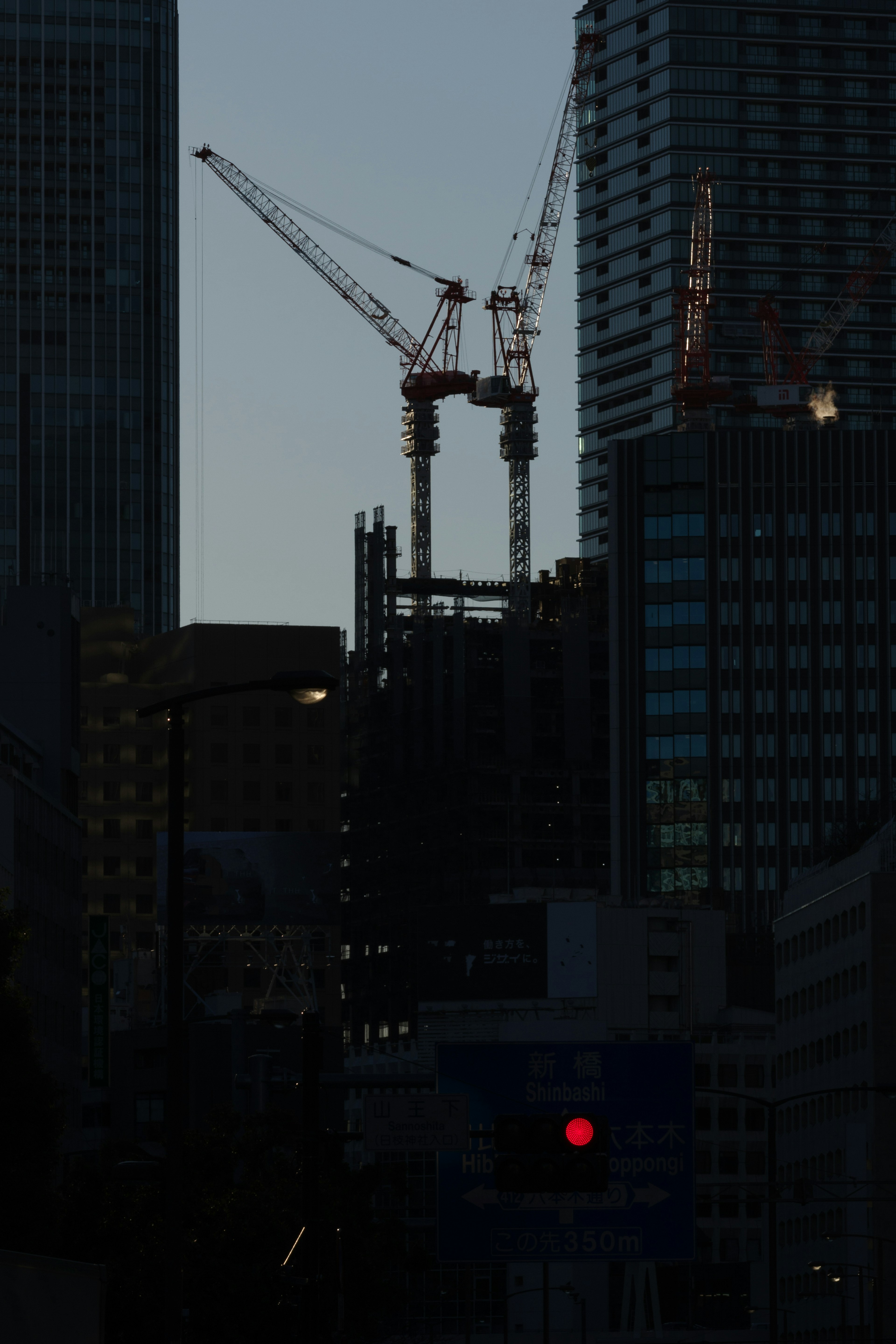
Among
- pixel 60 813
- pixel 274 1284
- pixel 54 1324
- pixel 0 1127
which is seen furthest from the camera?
pixel 60 813

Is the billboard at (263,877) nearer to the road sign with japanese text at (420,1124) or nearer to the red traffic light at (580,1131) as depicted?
the road sign with japanese text at (420,1124)

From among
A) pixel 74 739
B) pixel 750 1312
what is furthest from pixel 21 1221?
pixel 750 1312

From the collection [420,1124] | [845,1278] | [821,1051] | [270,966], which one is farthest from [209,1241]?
[821,1051]

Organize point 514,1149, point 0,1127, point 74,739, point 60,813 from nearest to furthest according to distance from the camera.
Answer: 1. point 514,1149
2. point 0,1127
3. point 60,813
4. point 74,739

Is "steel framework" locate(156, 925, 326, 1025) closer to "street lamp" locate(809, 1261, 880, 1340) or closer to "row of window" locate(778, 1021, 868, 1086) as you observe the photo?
"street lamp" locate(809, 1261, 880, 1340)

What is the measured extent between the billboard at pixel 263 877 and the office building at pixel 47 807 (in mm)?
45244

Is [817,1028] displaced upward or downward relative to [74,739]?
downward

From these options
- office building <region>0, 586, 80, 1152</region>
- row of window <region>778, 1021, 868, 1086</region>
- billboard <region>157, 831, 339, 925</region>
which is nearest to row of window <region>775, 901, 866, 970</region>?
row of window <region>778, 1021, 868, 1086</region>

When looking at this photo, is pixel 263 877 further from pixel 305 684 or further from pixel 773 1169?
pixel 305 684

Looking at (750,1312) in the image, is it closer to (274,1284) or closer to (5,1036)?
(274,1284)

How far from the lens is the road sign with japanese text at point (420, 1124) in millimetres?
45562

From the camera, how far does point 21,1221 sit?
50688mm

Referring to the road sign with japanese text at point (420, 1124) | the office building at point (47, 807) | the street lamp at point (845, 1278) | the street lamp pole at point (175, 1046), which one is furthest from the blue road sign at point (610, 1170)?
the street lamp at point (845, 1278)

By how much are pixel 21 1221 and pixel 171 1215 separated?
20384 millimetres
